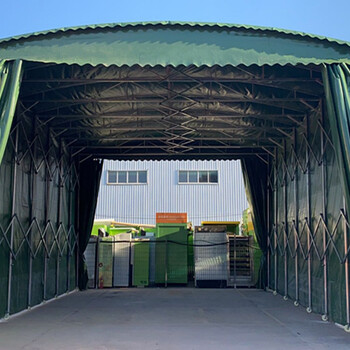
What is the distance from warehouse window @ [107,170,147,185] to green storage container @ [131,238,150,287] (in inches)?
552

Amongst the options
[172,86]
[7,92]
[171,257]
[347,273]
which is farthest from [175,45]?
[171,257]

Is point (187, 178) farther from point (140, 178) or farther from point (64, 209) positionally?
point (64, 209)

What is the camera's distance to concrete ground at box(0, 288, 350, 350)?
7676mm

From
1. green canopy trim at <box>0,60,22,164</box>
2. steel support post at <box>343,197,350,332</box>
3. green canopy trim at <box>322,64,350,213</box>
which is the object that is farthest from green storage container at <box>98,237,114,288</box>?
green canopy trim at <box>322,64,350,213</box>

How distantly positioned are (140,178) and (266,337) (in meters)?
24.3

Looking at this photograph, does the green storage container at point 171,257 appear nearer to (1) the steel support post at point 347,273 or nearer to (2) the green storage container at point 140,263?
(2) the green storage container at point 140,263

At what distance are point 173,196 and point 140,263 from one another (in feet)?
45.7

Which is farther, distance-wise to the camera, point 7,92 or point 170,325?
point 170,325

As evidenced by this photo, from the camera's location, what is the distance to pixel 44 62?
8133mm

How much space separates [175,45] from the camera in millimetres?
8180

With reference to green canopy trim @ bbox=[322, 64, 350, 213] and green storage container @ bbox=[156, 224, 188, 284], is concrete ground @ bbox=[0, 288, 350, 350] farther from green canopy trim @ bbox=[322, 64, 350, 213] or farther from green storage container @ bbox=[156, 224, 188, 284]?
green storage container @ bbox=[156, 224, 188, 284]

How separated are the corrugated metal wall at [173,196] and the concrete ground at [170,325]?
1750cm

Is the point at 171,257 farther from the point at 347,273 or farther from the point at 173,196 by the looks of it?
the point at 173,196

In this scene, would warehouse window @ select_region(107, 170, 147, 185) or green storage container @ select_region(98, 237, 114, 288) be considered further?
warehouse window @ select_region(107, 170, 147, 185)
